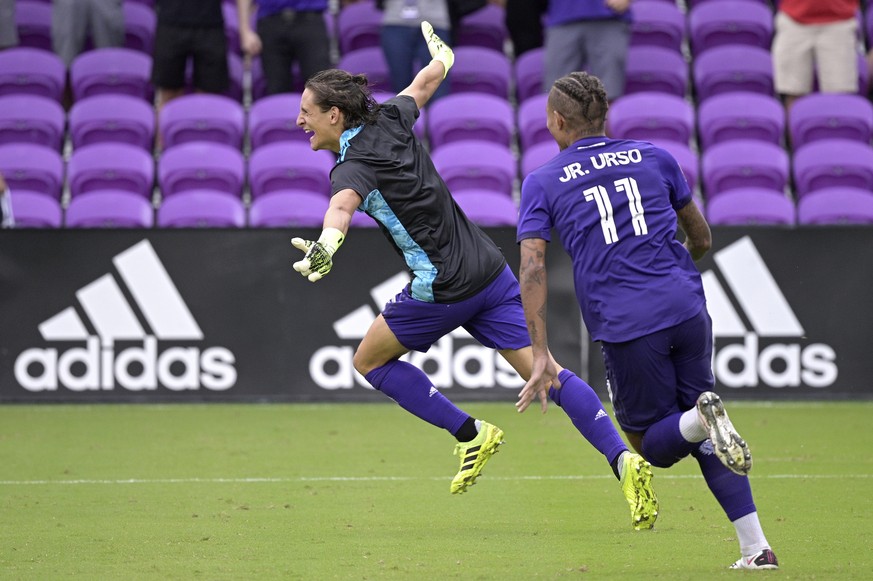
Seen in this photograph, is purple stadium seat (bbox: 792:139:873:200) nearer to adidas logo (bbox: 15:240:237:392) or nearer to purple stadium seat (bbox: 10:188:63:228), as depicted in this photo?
adidas logo (bbox: 15:240:237:392)

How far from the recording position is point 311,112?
6.02 meters

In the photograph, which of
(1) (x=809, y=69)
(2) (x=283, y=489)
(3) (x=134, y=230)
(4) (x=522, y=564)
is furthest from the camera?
(1) (x=809, y=69)

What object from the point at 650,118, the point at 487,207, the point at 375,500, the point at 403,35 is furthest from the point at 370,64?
the point at 375,500

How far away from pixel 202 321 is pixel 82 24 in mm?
4139

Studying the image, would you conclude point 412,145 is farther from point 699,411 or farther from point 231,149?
point 231,149

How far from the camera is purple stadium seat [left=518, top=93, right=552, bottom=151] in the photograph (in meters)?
12.6

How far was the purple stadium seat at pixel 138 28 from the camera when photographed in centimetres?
1366

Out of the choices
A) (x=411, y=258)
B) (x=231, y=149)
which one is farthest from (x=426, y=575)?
(x=231, y=149)

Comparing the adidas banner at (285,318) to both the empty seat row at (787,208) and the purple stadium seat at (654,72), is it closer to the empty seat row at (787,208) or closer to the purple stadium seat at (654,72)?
the empty seat row at (787,208)

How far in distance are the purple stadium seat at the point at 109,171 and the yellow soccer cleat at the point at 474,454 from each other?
6.54 meters

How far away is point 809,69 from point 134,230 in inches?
259

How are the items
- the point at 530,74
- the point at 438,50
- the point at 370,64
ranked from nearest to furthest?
the point at 438,50, the point at 370,64, the point at 530,74

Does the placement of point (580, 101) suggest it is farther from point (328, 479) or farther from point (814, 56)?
point (814, 56)

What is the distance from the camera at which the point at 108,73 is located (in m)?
12.9
